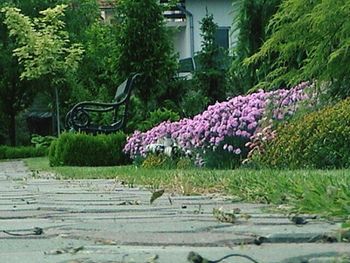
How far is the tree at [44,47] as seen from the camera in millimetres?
26047

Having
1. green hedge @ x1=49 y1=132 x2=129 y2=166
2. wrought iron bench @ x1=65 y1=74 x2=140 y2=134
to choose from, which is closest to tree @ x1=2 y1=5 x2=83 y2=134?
wrought iron bench @ x1=65 y1=74 x2=140 y2=134

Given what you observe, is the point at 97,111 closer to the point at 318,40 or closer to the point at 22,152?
the point at 318,40

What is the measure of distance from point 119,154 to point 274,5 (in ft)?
13.7

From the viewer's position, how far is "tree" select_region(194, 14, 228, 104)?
20.6 metres

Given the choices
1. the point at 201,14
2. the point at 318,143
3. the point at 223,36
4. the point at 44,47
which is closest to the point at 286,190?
the point at 318,143

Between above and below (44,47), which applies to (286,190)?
below

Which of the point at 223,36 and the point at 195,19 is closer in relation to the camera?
the point at 195,19

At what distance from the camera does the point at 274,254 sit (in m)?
2.28

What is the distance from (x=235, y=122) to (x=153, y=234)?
8.07 meters

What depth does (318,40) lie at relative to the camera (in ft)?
37.6

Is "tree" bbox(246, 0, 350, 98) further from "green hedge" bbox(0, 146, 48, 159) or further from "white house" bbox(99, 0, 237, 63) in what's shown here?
"white house" bbox(99, 0, 237, 63)

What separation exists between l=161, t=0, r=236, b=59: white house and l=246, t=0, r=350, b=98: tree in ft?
64.5

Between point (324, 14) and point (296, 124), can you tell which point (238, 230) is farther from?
point (324, 14)

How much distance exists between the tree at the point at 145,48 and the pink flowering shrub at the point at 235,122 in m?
7.45
